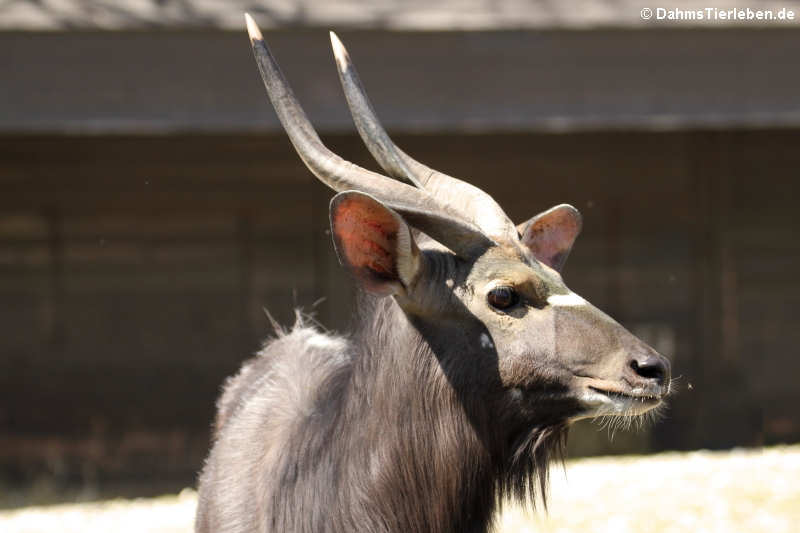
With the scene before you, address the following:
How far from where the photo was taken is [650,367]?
317cm

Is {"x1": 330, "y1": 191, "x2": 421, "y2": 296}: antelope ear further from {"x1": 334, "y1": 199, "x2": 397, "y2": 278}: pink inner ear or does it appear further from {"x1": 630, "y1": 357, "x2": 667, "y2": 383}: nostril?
{"x1": 630, "y1": 357, "x2": 667, "y2": 383}: nostril

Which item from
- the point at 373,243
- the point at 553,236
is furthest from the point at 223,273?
the point at 373,243

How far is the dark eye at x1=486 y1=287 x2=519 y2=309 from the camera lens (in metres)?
3.33

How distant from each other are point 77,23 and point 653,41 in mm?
4333

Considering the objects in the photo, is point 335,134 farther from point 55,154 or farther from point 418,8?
point 55,154

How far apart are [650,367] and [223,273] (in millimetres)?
7181

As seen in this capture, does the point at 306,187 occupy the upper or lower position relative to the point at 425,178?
upper

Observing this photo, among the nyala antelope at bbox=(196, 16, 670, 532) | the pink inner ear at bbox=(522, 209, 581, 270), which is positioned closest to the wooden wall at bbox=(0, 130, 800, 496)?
the pink inner ear at bbox=(522, 209, 581, 270)

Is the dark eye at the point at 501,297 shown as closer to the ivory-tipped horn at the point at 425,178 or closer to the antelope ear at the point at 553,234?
the ivory-tipped horn at the point at 425,178

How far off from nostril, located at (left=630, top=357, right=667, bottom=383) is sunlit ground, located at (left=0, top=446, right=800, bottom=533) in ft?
11.6

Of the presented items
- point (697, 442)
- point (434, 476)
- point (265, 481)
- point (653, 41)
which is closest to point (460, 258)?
point (434, 476)

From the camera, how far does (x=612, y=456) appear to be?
32.4 ft

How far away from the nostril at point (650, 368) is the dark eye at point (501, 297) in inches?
15.9

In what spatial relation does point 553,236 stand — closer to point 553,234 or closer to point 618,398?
point 553,234
